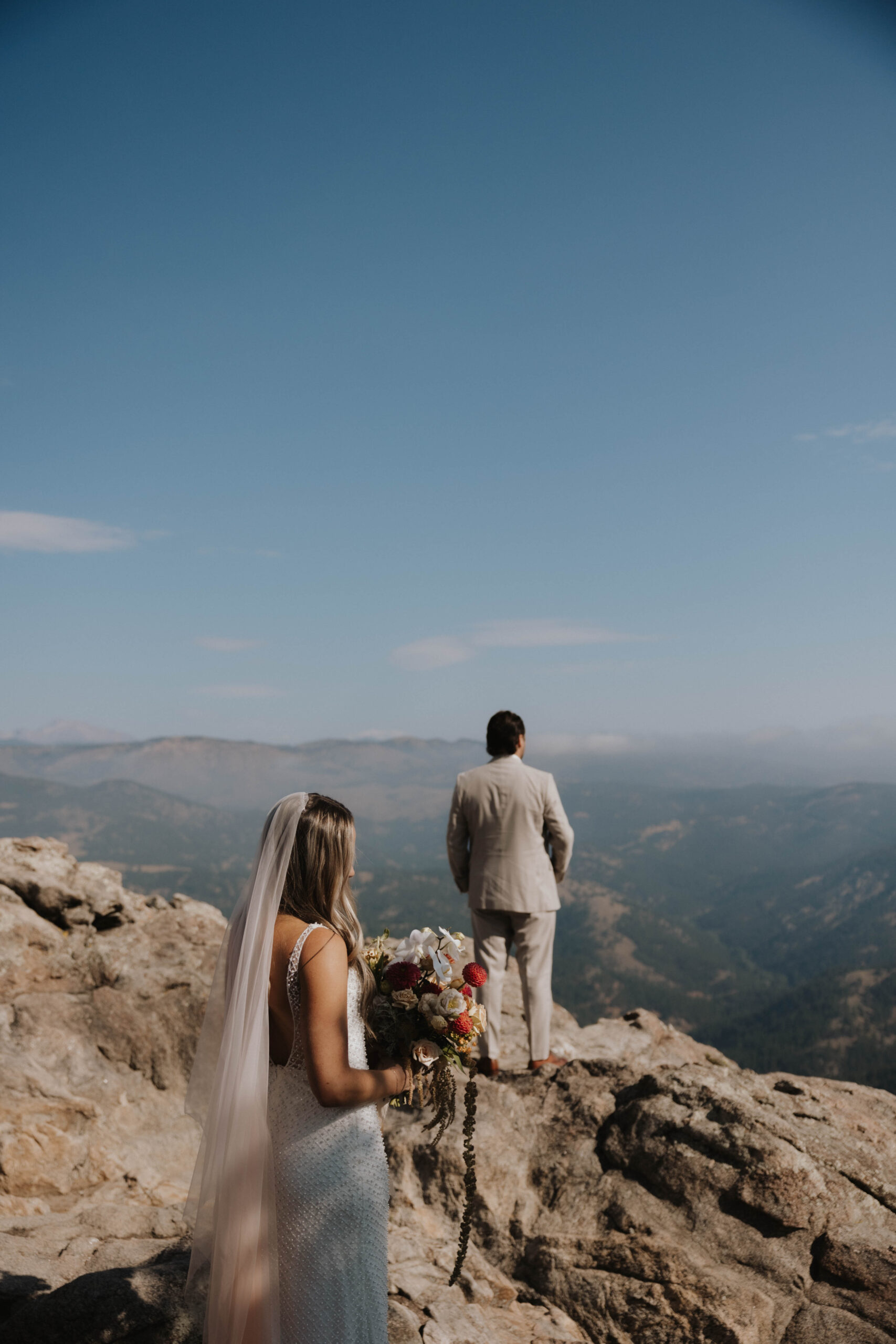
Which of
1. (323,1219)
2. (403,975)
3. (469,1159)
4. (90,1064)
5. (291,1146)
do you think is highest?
(403,975)

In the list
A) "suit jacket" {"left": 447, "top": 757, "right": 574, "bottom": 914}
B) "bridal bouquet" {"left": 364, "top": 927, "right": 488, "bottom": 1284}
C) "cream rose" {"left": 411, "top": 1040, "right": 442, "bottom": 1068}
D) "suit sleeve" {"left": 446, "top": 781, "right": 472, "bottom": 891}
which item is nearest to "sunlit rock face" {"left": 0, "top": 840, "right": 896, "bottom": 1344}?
"suit jacket" {"left": 447, "top": 757, "right": 574, "bottom": 914}

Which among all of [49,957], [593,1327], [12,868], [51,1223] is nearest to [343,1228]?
[593,1327]

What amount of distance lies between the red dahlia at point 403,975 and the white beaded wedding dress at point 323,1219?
1.36 feet

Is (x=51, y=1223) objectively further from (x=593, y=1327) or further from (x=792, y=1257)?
(x=792, y=1257)

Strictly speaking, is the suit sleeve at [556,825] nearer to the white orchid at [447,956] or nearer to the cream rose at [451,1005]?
the white orchid at [447,956]

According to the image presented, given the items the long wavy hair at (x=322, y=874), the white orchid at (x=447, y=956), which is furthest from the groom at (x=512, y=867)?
the long wavy hair at (x=322, y=874)

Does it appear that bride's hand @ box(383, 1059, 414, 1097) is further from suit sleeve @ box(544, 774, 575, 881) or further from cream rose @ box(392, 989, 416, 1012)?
suit sleeve @ box(544, 774, 575, 881)

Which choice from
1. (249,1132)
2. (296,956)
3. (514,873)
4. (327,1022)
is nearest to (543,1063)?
(514,873)

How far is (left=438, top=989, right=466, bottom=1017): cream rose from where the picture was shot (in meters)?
3.70

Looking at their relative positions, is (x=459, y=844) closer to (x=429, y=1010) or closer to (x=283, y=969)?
(x=429, y=1010)

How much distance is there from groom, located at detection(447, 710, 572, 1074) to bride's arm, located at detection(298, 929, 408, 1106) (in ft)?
13.0

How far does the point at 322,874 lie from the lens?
11.3 feet

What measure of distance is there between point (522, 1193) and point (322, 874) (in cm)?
449

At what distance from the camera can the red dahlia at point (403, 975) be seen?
12.3 ft
